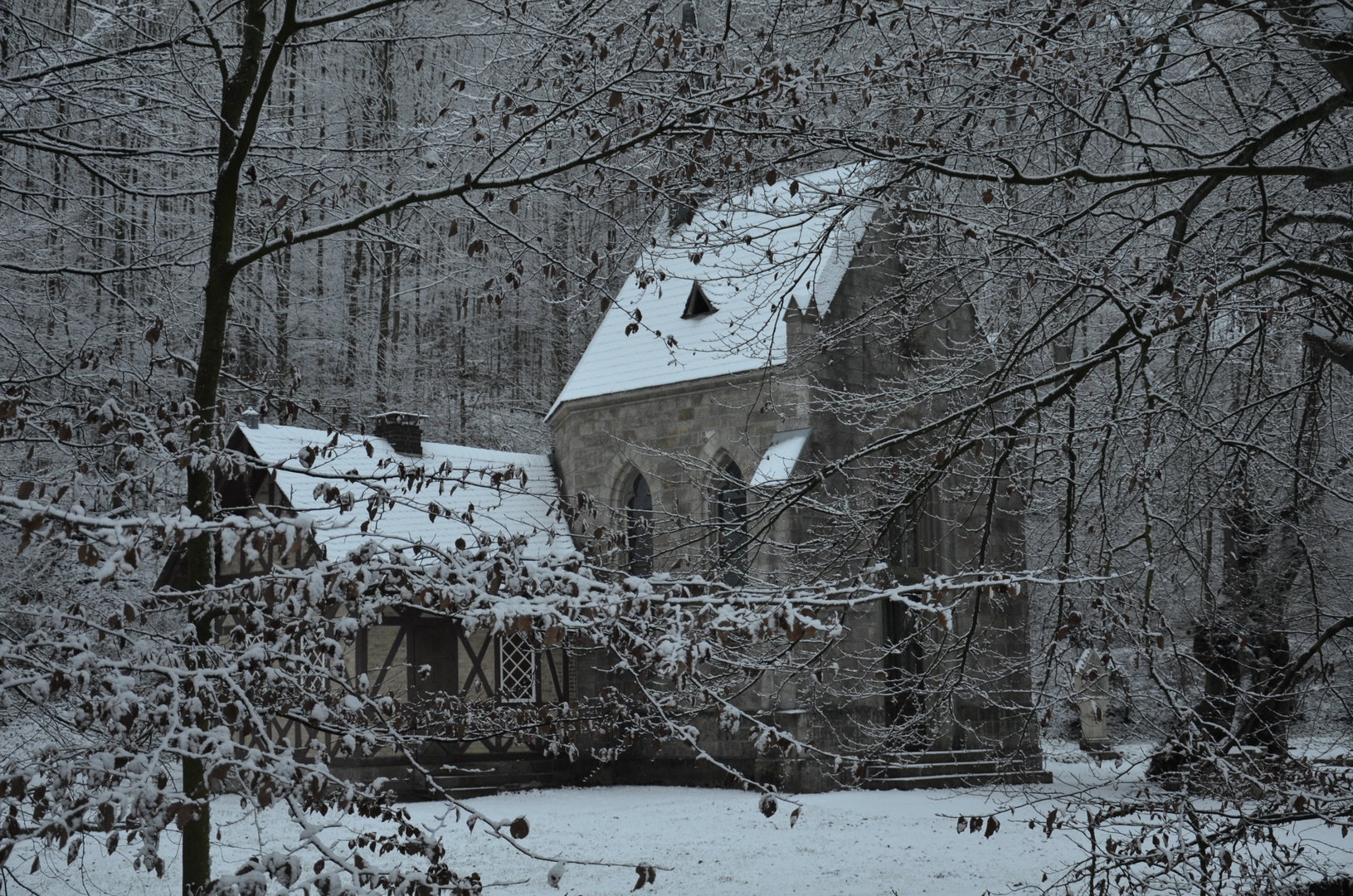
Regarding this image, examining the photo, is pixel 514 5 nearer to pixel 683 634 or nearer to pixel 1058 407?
pixel 683 634

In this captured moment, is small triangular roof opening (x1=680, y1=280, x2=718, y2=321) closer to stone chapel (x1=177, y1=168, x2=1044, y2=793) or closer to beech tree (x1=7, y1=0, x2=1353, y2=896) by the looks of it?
stone chapel (x1=177, y1=168, x2=1044, y2=793)

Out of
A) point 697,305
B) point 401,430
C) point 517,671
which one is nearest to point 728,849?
point 517,671

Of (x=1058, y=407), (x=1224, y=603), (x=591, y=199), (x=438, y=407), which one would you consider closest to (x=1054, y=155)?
(x=591, y=199)

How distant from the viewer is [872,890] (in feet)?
33.1

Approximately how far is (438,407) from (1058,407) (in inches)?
925

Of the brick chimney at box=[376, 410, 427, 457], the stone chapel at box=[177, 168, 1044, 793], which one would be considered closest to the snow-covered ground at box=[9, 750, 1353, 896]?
the stone chapel at box=[177, 168, 1044, 793]

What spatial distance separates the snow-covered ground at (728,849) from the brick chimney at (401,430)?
20.4 ft

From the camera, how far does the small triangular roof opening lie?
19.2 metres

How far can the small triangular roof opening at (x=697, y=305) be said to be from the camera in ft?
63.0

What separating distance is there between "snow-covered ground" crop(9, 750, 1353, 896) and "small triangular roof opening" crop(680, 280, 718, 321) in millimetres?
7493

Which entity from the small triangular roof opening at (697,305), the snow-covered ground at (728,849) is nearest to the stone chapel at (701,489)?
the small triangular roof opening at (697,305)

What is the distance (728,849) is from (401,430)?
34.2ft

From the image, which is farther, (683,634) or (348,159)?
(348,159)

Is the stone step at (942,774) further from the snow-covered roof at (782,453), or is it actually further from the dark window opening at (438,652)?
the dark window opening at (438,652)
